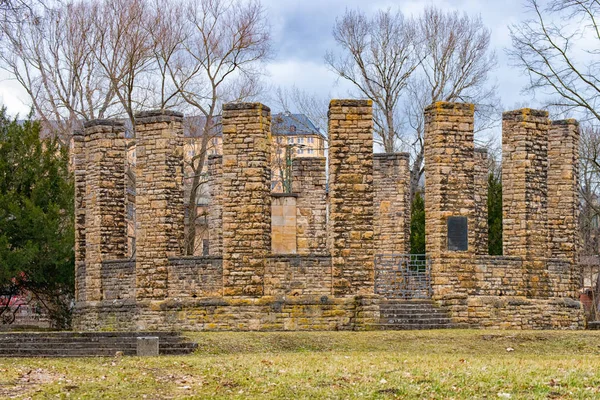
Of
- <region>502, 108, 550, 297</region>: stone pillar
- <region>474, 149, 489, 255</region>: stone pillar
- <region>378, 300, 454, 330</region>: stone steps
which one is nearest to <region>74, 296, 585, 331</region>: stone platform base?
<region>378, 300, 454, 330</region>: stone steps

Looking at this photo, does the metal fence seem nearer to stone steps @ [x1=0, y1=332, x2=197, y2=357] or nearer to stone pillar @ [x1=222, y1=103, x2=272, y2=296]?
stone pillar @ [x1=222, y1=103, x2=272, y2=296]

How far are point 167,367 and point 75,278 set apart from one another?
14.4 metres

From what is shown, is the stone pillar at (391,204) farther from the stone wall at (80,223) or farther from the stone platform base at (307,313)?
the stone wall at (80,223)

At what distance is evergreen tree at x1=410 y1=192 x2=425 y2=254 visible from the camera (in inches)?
1602

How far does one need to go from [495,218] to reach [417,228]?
9.58 feet

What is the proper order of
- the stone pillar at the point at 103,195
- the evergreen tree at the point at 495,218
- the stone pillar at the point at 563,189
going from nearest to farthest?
1. the stone pillar at the point at 103,195
2. the stone pillar at the point at 563,189
3. the evergreen tree at the point at 495,218

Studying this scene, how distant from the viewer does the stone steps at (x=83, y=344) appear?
2267 centimetres

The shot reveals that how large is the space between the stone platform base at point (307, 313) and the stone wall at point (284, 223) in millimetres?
6843

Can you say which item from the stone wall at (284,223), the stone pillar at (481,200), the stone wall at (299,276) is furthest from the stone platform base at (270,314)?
the stone pillar at (481,200)

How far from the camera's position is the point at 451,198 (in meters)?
29.3

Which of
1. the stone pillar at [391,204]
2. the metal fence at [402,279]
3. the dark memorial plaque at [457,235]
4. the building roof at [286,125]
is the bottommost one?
the metal fence at [402,279]

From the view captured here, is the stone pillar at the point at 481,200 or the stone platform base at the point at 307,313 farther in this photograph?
the stone pillar at the point at 481,200

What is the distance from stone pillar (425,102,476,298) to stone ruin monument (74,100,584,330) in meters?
0.03

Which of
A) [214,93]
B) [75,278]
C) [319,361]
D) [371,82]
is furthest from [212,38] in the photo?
[319,361]
